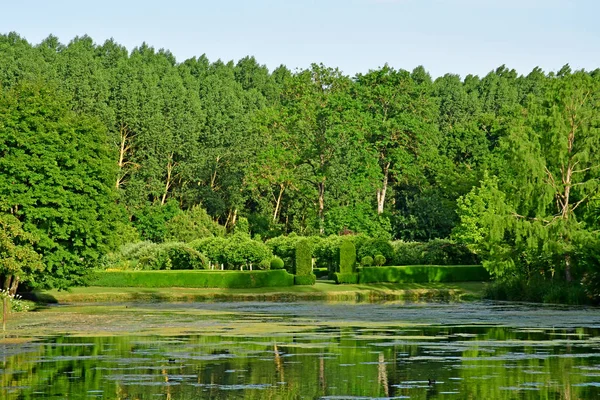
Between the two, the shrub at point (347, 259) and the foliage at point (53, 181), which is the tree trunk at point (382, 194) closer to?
the shrub at point (347, 259)

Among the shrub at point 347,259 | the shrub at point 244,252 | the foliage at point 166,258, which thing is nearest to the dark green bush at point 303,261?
the shrub at point 347,259

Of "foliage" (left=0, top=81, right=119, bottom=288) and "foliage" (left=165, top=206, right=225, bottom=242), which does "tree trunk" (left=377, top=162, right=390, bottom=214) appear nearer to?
"foliage" (left=165, top=206, right=225, bottom=242)

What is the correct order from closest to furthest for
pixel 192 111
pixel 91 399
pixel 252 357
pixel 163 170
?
pixel 91 399
pixel 252 357
pixel 163 170
pixel 192 111

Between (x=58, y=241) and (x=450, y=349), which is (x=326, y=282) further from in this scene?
(x=450, y=349)

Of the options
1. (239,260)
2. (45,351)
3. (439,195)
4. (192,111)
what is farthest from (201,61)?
(45,351)

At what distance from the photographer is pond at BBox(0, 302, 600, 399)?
70.8 feet

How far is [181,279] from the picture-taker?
7175cm

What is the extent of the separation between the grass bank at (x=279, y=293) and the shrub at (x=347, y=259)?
3.24 meters

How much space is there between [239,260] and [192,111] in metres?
47.5

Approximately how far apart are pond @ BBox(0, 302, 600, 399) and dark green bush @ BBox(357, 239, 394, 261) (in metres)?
36.5

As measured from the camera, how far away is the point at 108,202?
5772 centimetres

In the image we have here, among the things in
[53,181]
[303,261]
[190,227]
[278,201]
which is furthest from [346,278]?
[278,201]

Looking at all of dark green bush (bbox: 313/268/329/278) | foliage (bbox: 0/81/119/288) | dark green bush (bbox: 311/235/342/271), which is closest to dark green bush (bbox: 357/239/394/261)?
dark green bush (bbox: 311/235/342/271)

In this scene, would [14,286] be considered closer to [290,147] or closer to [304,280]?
[304,280]
